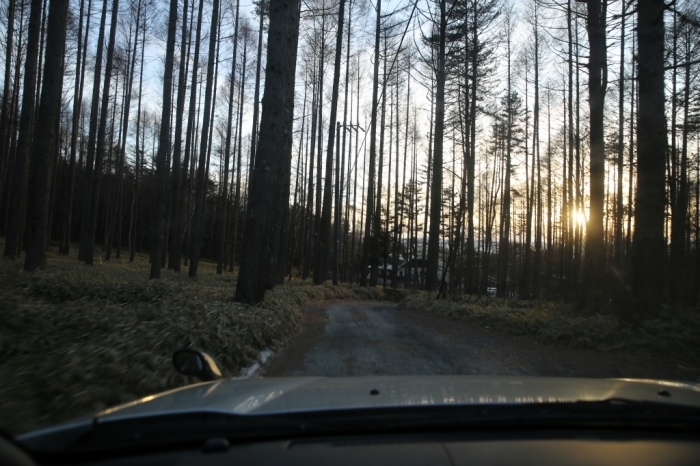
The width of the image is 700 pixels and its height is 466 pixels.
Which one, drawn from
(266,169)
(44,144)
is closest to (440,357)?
(266,169)

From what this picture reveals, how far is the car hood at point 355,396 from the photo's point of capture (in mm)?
2072

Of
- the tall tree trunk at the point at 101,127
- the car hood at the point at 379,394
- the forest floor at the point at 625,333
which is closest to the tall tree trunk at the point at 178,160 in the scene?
the tall tree trunk at the point at 101,127

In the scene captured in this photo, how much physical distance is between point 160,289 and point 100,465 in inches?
383

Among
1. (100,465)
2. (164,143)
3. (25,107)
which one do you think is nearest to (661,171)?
(100,465)

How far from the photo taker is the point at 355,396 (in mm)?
2619

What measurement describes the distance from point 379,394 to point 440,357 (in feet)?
16.9

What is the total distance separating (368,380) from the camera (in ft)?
11.0

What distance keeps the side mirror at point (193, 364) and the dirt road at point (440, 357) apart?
3553mm

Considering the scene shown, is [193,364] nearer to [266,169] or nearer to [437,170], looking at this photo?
[266,169]

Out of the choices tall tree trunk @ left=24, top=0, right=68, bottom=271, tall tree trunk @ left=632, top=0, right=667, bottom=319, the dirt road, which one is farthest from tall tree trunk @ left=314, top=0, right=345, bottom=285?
tall tree trunk @ left=632, top=0, right=667, bottom=319

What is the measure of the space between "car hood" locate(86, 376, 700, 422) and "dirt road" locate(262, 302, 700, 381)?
133 inches

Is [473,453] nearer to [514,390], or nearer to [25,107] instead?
[514,390]

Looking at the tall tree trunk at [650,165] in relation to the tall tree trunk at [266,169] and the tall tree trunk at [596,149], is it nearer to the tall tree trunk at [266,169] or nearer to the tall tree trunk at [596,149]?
the tall tree trunk at [596,149]

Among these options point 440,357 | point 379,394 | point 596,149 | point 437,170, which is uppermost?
point 437,170
